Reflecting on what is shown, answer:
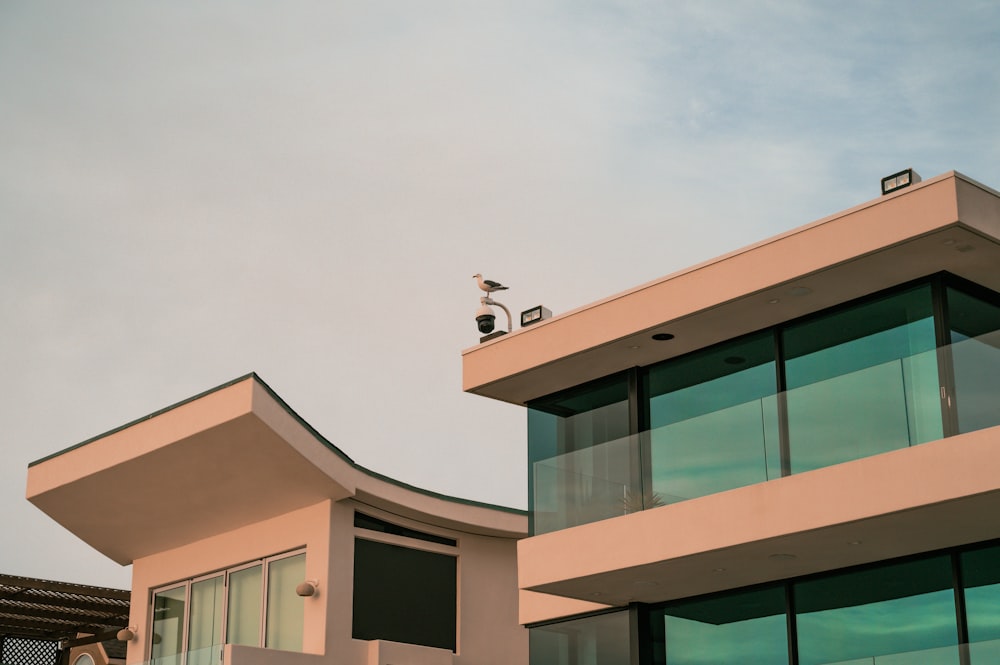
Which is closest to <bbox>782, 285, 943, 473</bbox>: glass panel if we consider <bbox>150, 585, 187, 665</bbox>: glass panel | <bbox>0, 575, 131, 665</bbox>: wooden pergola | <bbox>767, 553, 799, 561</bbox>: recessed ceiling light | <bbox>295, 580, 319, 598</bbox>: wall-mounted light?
<bbox>767, 553, 799, 561</bbox>: recessed ceiling light

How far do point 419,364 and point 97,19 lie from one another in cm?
1299

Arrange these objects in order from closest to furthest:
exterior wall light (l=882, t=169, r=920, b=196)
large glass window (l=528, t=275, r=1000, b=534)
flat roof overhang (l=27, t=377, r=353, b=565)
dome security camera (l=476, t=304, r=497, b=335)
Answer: large glass window (l=528, t=275, r=1000, b=534) < exterior wall light (l=882, t=169, r=920, b=196) < dome security camera (l=476, t=304, r=497, b=335) < flat roof overhang (l=27, t=377, r=353, b=565)

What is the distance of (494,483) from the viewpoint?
44.2 metres

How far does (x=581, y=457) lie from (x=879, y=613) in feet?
12.9

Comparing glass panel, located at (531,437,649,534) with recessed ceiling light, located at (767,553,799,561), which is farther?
glass panel, located at (531,437,649,534)

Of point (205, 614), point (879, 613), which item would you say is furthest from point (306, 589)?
point (879, 613)

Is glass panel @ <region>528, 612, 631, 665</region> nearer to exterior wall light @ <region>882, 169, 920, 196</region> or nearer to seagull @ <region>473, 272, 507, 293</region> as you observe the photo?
seagull @ <region>473, 272, 507, 293</region>

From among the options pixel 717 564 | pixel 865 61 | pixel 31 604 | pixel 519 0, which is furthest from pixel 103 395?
pixel 717 564

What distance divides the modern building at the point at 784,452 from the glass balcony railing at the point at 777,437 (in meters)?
0.02

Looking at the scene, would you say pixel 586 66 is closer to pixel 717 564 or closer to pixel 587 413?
pixel 587 413

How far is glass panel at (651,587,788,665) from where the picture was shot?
1523cm

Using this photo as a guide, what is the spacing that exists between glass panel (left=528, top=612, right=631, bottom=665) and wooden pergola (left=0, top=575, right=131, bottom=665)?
12.1 meters

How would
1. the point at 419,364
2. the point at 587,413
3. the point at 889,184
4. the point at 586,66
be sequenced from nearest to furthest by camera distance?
1. the point at 889,184
2. the point at 587,413
3. the point at 586,66
4. the point at 419,364

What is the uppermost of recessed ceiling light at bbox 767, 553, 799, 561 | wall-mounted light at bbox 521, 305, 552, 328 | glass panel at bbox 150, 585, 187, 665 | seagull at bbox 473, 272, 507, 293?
seagull at bbox 473, 272, 507, 293
